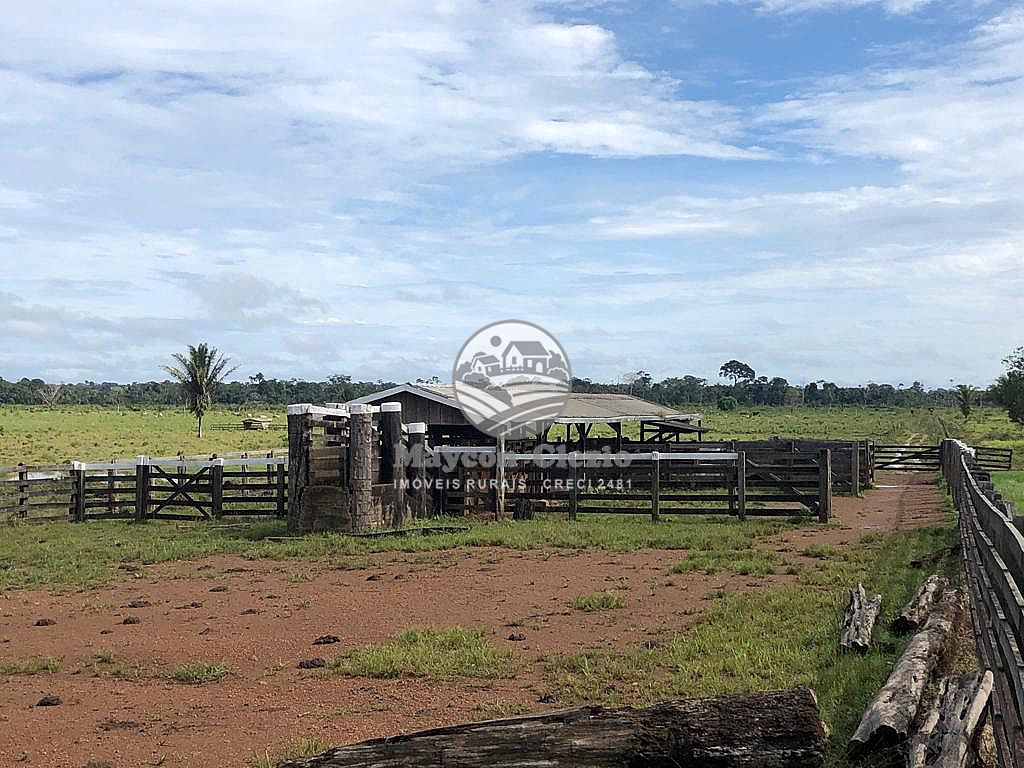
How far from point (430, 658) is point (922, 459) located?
112ft

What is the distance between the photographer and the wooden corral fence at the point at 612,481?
63.9 ft

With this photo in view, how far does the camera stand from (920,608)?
891cm

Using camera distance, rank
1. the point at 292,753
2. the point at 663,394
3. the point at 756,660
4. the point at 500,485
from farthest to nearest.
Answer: the point at 663,394 → the point at 500,485 → the point at 756,660 → the point at 292,753

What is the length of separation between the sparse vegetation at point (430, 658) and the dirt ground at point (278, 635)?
0.64 feet

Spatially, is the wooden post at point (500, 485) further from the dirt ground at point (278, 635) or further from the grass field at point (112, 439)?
the grass field at point (112, 439)

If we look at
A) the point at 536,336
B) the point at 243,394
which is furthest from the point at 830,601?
the point at 243,394

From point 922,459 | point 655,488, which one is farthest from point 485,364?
point 922,459

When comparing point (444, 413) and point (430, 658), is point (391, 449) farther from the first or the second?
point (430, 658)

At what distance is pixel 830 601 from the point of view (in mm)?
10617

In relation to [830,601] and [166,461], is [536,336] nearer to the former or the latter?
[166,461]

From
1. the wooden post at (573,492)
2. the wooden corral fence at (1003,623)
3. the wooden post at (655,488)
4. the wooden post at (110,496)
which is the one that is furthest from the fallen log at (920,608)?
the wooden post at (110,496)

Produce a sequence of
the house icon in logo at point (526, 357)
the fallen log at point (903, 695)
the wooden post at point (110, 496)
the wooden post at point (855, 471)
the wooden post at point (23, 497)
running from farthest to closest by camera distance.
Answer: the house icon in logo at point (526, 357) < the wooden post at point (855, 471) < the wooden post at point (110, 496) < the wooden post at point (23, 497) < the fallen log at point (903, 695)

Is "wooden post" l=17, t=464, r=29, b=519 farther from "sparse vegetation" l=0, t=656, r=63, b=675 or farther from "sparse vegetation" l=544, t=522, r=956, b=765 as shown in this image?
"sparse vegetation" l=544, t=522, r=956, b=765

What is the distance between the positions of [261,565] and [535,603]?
523 cm
